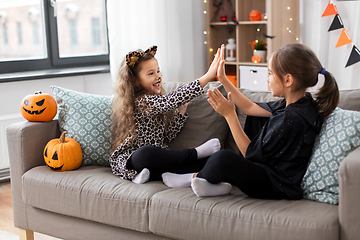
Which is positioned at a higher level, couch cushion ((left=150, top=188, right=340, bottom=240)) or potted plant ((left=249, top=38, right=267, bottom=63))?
potted plant ((left=249, top=38, right=267, bottom=63))

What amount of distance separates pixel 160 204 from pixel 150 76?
721 millimetres

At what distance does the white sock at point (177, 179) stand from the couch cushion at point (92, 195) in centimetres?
4

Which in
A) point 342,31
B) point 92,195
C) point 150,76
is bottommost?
point 92,195

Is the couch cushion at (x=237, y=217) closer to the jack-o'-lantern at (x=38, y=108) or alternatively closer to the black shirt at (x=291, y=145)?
the black shirt at (x=291, y=145)

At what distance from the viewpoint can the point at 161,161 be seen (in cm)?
189

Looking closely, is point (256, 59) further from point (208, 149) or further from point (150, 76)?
point (208, 149)

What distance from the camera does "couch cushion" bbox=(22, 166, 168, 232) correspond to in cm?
172

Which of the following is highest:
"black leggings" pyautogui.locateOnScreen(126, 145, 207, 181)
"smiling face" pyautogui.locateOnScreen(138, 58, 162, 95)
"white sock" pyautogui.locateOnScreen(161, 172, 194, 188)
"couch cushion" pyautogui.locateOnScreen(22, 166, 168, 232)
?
"smiling face" pyautogui.locateOnScreen(138, 58, 162, 95)

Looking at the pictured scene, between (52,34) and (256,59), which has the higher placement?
(52,34)

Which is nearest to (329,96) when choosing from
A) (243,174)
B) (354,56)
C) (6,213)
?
(243,174)

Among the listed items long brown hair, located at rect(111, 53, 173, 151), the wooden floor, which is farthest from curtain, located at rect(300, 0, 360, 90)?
the wooden floor

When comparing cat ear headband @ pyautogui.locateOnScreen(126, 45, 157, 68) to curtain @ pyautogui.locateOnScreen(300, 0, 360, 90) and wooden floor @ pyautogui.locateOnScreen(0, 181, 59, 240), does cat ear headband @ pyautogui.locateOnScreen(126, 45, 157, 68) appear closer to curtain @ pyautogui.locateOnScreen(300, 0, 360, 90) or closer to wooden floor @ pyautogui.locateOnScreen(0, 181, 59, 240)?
wooden floor @ pyautogui.locateOnScreen(0, 181, 59, 240)

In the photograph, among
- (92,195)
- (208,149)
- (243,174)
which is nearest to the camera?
(243,174)

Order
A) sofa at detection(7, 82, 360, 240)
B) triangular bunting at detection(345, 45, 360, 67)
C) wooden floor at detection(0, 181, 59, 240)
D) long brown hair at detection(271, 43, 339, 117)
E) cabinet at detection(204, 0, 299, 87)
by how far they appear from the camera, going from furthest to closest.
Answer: cabinet at detection(204, 0, 299, 87) → triangular bunting at detection(345, 45, 360, 67) → wooden floor at detection(0, 181, 59, 240) → long brown hair at detection(271, 43, 339, 117) → sofa at detection(7, 82, 360, 240)
